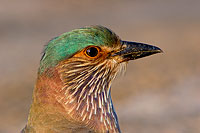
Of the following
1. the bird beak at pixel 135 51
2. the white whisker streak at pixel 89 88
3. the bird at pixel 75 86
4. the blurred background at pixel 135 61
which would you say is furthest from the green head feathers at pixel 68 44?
the blurred background at pixel 135 61

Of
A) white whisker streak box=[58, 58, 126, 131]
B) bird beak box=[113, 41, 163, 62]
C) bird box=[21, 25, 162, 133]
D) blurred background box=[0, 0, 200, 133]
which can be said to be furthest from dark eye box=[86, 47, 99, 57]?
blurred background box=[0, 0, 200, 133]

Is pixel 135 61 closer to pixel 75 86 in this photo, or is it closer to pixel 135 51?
pixel 135 51

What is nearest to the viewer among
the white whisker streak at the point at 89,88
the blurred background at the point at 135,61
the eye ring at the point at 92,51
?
the white whisker streak at the point at 89,88

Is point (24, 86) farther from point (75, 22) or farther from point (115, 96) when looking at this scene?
point (75, 22)

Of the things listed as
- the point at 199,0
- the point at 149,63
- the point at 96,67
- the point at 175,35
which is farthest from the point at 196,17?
the point at 96,67

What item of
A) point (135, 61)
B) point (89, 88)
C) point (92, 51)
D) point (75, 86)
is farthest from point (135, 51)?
point (135, 61)

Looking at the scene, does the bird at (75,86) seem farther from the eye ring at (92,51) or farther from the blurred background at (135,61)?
the blurred background at (135,61)
